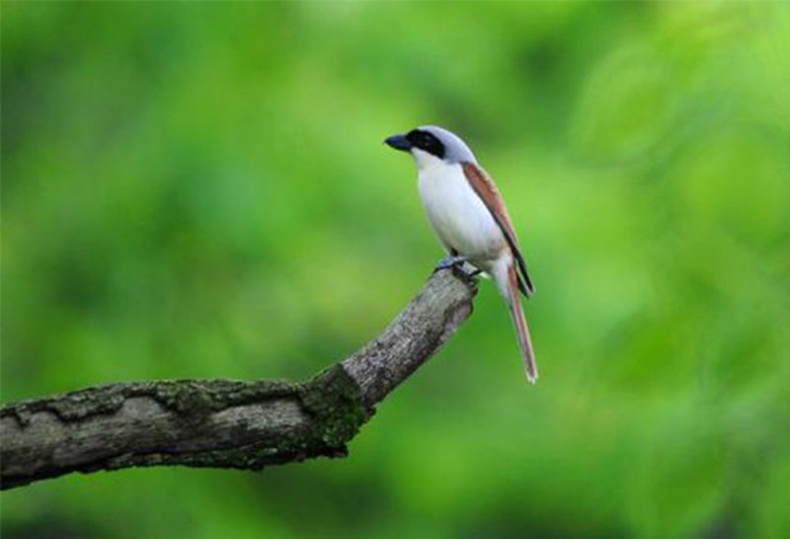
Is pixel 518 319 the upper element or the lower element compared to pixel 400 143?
lower

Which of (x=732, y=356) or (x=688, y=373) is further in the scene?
(x=688, y=373)

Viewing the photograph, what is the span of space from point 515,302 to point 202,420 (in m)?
2.17

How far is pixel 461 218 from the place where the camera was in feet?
15.8

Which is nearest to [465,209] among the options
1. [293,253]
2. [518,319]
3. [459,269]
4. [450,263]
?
[518,319]

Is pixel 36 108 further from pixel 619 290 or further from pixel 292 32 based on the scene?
pixel 619 290

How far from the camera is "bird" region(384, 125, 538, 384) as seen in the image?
15.8ft

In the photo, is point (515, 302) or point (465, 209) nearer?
point (465, 209)

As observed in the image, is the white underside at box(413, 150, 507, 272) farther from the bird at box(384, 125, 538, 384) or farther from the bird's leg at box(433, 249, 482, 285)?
the bird's leg at box(433, 249, 482, 285)

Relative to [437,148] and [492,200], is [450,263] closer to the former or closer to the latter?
[492,200]

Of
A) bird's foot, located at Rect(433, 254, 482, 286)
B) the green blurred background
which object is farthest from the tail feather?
bird's foot, located at Rect(433, 254, 482, 286)

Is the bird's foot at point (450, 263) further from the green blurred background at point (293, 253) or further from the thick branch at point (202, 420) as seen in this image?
the green blurred background at point (293, 253)

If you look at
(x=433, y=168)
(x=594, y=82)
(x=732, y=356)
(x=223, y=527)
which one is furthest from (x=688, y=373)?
(x=223, y=527)

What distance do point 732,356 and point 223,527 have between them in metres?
3.76

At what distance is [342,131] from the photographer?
7164 mm
